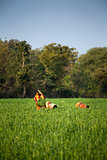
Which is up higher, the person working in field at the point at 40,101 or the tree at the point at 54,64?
the tree at the point at 54,64

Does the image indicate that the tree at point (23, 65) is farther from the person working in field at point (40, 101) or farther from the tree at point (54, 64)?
the person working in field at point (40, 101)

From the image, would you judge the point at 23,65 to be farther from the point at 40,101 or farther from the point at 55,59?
the point at 40,101

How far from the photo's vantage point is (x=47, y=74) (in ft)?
63.3

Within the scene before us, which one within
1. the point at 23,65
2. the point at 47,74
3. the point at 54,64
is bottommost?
the point at 47,74

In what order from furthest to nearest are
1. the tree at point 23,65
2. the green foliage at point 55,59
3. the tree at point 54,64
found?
the green foliage at point 55,59, the tree at point 54,64, the tree at point 23,65

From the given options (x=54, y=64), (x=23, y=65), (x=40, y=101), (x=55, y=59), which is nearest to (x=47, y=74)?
(x=54, y=64)

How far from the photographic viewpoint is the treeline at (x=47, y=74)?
16.5 metres

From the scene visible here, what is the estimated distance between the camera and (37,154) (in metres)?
1.56

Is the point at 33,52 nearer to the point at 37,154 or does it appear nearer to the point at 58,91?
the point at 58,91

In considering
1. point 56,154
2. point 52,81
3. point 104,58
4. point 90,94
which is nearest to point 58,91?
point 52,81

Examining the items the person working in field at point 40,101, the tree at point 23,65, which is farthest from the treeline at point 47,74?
the person working in field at point 40,101

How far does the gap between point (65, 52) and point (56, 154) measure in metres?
20.4

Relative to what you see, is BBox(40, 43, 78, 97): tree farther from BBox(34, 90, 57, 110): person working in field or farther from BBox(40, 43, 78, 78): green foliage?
BBox(34, 90, 57, 110): person working in field

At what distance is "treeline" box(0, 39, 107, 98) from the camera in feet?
54.0
